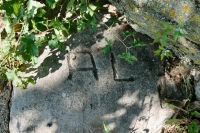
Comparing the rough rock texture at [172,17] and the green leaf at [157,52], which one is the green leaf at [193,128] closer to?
the rough rock texture at [172,17]

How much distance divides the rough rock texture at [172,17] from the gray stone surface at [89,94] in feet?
1.09

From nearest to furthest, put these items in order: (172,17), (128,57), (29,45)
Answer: (172,17) < (29,45) < (128,57)

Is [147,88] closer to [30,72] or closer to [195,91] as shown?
[195,91]

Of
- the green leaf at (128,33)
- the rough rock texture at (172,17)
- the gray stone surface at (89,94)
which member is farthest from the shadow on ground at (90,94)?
the rough rock texture at (172,17)

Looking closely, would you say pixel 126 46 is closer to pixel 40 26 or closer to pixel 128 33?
pixel 128 33

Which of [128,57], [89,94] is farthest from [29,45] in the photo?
[128,57]

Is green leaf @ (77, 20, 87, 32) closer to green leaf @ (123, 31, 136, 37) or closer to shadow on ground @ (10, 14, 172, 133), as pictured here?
shadow on ground @ (10, 14, 172, 133)

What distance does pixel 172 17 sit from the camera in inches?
68.3

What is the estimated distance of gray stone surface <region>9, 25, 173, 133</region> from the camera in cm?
213

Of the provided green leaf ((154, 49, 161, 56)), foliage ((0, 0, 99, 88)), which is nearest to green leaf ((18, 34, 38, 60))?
foliage ((0, 0, 99, 88))

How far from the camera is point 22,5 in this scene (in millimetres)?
1973

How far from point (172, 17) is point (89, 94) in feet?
3.04

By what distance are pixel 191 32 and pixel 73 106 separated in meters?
1.08

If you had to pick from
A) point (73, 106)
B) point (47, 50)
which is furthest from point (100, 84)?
point (47, 50)
